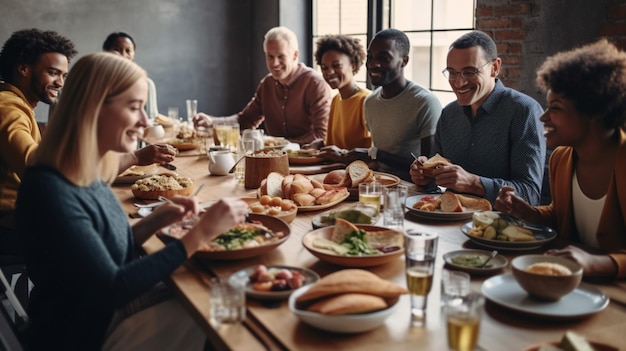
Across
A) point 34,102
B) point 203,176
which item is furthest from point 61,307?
point 34,102

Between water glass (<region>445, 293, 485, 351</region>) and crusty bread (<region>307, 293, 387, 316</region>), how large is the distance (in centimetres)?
17

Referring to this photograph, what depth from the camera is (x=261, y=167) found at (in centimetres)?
260

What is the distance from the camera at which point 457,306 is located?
115 centimetres

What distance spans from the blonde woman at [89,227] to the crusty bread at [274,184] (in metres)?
0.75

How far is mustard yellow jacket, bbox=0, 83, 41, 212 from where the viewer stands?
2.53 metres

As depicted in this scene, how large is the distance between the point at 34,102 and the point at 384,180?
165cm

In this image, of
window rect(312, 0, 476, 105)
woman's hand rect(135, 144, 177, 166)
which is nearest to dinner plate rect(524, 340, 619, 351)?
woman's hand rect(135, 144, 177, 166)

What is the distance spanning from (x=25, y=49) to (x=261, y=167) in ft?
3.96

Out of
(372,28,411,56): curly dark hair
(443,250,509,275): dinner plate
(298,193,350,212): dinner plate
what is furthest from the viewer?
(372,28,411,56): curly dark hair

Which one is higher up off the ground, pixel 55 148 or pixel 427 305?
pixel 55 148

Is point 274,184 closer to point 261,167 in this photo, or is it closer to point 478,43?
point 261,167

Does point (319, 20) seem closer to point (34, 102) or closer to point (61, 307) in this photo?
point (34, 102)

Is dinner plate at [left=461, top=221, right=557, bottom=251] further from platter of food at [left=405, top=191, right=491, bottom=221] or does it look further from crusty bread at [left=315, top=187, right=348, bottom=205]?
crusty bread at [left=315, top=187, right=348, bottom=205]

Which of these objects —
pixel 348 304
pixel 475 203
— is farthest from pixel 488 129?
pixel 348 304
